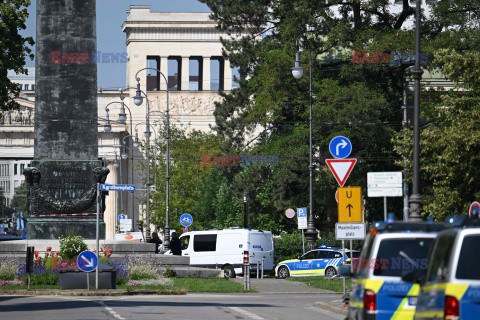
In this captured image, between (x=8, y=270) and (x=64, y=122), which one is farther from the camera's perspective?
(x=64, y=122)

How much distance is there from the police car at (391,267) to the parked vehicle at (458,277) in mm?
2219

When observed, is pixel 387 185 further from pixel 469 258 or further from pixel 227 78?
Result: pixel 227 78

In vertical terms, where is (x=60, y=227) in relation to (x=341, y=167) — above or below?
below

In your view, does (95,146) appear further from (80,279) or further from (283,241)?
(283,241)

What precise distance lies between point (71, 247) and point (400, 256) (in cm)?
1717

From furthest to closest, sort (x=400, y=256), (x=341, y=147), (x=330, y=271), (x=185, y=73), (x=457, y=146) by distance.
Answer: (x=185, y=73) < (x=330, y=271) < (x=457, y=146) < (x=341, y=147) < (x=400, y=256)

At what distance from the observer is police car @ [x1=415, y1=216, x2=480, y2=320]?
902 cm

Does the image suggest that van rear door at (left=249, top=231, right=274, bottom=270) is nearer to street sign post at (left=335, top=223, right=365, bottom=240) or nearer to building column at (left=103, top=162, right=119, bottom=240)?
street sign post at (left=335, top=223, right=365, bottom=240)

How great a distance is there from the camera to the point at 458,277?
30.1ft

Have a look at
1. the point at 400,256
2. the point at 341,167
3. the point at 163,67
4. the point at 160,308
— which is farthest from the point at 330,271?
the point at 163,67

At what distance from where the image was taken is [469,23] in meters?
48.2

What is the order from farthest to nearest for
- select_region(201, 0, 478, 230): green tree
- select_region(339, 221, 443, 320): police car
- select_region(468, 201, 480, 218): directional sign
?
1. select_region(201, 0, 478, 230): green tree
2. select_region(339, 221, 443, 320): police car
3. select_region(468, 201, 480, 218): directional sign

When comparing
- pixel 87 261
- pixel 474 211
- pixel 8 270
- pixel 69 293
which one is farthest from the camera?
pixel 8 270

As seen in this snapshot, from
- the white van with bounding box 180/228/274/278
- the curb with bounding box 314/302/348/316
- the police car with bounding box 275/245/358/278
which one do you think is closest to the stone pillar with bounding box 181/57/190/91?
the white van with bounding box 180/228/274/278
